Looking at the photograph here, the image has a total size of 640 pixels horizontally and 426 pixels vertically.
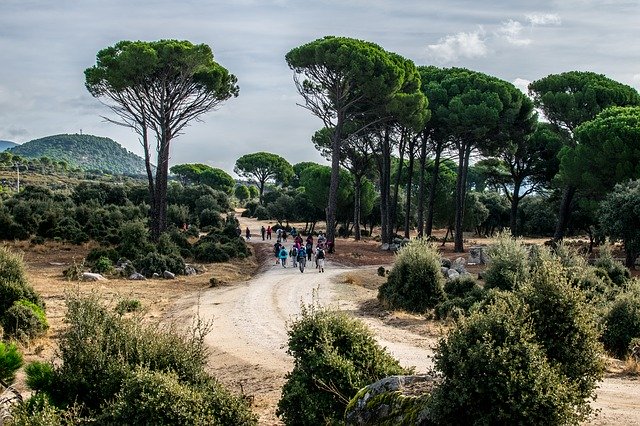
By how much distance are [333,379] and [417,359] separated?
4.80 m

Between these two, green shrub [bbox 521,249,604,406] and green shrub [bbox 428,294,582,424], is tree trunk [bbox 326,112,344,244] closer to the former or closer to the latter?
green shrub [bbox 521,249,604,406]

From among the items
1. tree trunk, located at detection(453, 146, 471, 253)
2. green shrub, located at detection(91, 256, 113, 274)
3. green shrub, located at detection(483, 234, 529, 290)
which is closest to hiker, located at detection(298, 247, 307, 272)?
green shrub, located at detection(91, 256, 113, 274)

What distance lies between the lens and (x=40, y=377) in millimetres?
8711

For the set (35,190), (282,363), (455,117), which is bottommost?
(282,363)

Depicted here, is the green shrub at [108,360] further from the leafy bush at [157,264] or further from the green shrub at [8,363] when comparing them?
the leafy bush at [157,264]

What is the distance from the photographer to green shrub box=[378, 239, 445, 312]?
19547mm

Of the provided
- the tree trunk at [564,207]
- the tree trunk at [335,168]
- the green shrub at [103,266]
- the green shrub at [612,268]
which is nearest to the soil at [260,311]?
the green shrub at [103,266]

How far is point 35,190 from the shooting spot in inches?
2185

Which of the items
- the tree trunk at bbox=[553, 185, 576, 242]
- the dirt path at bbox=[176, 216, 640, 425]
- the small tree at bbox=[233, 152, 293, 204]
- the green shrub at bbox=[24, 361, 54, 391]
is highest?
the small tree at bbox=[233, 152, 293, 204]

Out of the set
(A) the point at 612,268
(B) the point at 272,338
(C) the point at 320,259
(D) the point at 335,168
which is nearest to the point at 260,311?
(B) the point at 272,338

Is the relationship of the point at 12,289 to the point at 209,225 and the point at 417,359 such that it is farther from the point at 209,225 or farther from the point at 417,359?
the point at 209,225

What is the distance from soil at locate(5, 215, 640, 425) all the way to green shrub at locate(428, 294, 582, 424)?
2.25ft

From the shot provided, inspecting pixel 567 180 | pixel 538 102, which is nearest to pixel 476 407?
pixel 567 180

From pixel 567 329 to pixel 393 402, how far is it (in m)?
2.24
